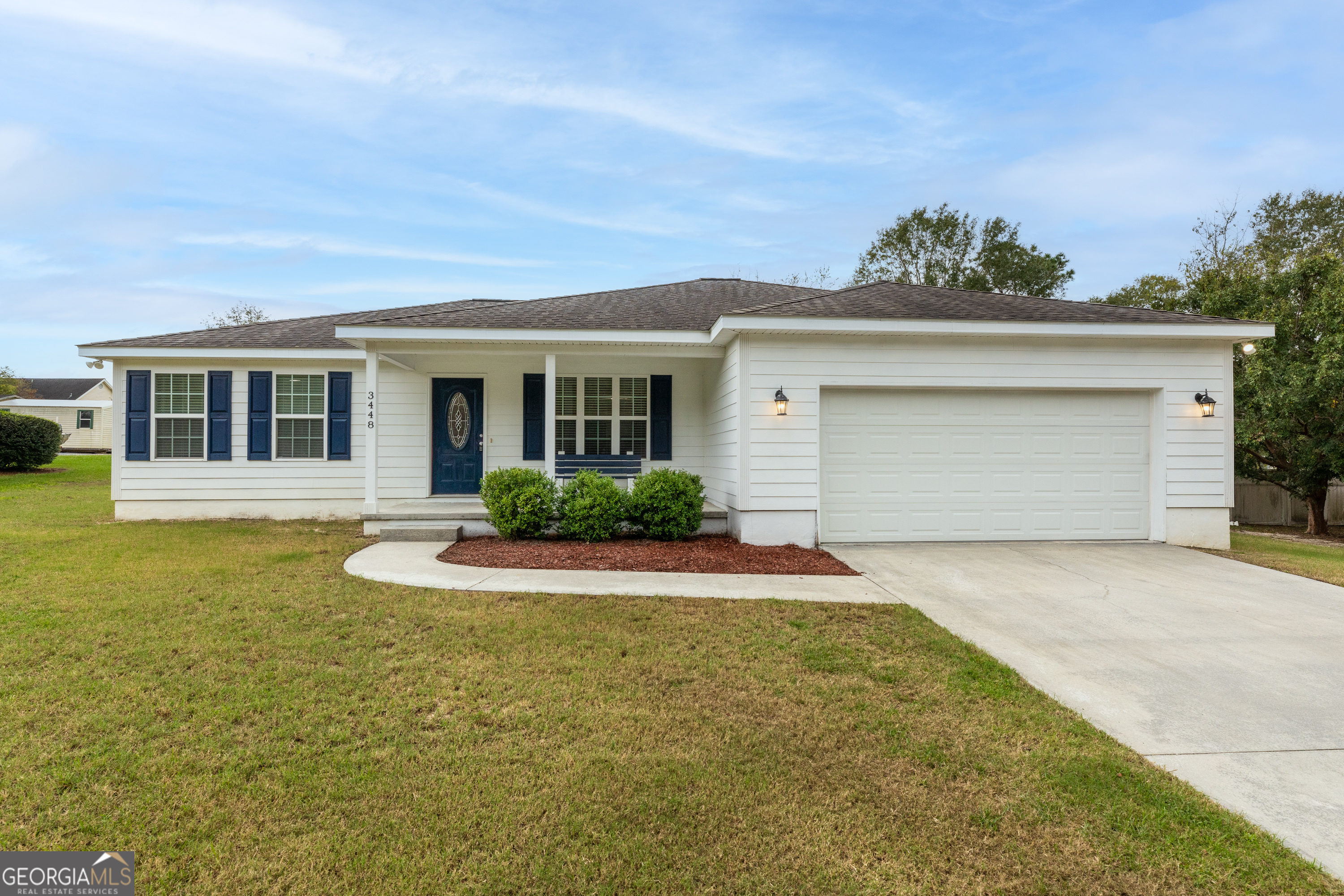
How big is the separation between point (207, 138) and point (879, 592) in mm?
15556

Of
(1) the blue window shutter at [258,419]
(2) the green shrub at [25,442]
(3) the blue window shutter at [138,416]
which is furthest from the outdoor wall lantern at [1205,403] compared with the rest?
(2) the green shrub at [25,442]

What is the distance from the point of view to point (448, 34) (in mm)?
10484

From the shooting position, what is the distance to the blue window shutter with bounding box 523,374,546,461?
10.4 m

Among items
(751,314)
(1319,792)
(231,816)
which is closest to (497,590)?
(231,816)

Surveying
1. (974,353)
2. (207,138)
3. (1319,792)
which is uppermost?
(207,138)

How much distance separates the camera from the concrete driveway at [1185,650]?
8.89ft

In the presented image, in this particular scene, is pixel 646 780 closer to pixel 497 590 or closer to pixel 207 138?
pixel 497 590

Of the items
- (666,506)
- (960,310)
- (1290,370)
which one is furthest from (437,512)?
(1290,370)

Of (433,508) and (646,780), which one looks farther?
(433,508)

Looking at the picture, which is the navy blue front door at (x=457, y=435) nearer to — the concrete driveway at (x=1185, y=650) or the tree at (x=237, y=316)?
the concrete driveway at (x=1185, y=650)

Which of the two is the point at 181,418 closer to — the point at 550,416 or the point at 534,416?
the point at 534,416

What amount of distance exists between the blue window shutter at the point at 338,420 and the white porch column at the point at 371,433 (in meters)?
1.74

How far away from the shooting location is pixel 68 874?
82.0 inches

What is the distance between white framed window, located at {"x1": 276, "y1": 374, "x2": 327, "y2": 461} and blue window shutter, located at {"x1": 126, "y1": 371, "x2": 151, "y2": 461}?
6.68 ft
